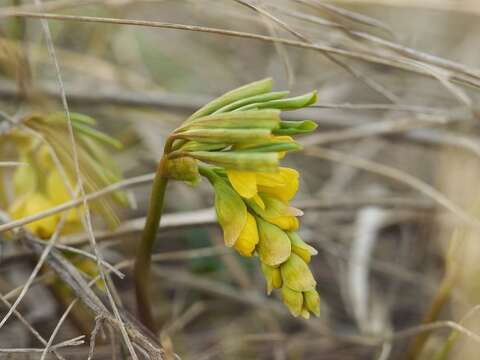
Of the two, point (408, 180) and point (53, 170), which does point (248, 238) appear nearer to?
point (53, 170)

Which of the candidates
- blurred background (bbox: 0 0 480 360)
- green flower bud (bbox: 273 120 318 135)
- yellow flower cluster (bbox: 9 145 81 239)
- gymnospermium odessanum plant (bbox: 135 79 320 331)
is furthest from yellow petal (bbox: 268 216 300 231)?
yellow flower cluster (bbox: 9 145 81 239)

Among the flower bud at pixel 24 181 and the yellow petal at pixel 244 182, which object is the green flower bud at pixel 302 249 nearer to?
the yellow petal at pixel 244 182

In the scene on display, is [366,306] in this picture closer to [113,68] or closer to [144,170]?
[144,170]

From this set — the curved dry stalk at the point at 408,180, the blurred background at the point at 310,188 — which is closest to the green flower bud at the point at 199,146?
the blurred background at the point at 310,188

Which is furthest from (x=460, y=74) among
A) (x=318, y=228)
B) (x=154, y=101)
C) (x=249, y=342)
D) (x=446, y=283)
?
(x=154, y=101)

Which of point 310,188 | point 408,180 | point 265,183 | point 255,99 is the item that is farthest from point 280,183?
point 310,188
